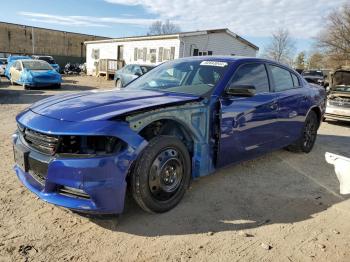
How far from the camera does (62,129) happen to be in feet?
9.53

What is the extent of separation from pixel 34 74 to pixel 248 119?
547 inches

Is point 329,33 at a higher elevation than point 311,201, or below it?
higher

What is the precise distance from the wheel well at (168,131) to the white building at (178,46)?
1956 cm

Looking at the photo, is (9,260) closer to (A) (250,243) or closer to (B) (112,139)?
(B) (112,139)

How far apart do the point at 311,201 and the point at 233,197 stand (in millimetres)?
977

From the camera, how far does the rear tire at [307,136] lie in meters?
6.07

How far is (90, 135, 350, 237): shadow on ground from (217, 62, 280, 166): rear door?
0.40 meters

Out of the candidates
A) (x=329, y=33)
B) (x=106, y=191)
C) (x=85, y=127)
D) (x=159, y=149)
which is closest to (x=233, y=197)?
(x=159, y=149)

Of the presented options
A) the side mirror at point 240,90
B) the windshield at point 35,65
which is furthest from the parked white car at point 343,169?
the windshield at point 35,65

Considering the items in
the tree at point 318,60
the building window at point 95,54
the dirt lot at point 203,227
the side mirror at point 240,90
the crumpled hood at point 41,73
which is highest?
the tree at point 318,60

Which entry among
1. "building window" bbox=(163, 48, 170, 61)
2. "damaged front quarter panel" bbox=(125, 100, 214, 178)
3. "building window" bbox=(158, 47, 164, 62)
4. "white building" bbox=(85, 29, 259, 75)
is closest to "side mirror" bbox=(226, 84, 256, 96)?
"damaged front quarter panel" bbox=(125, 100, 214, 178)

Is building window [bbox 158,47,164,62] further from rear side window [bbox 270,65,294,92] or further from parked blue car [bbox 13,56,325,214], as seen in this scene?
parked blue car [bbox 13,56,325,214]

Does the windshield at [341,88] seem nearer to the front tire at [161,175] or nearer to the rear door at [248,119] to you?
the rear door at [248,119]

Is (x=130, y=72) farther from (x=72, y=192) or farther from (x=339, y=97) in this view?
(x=72, y=192)
